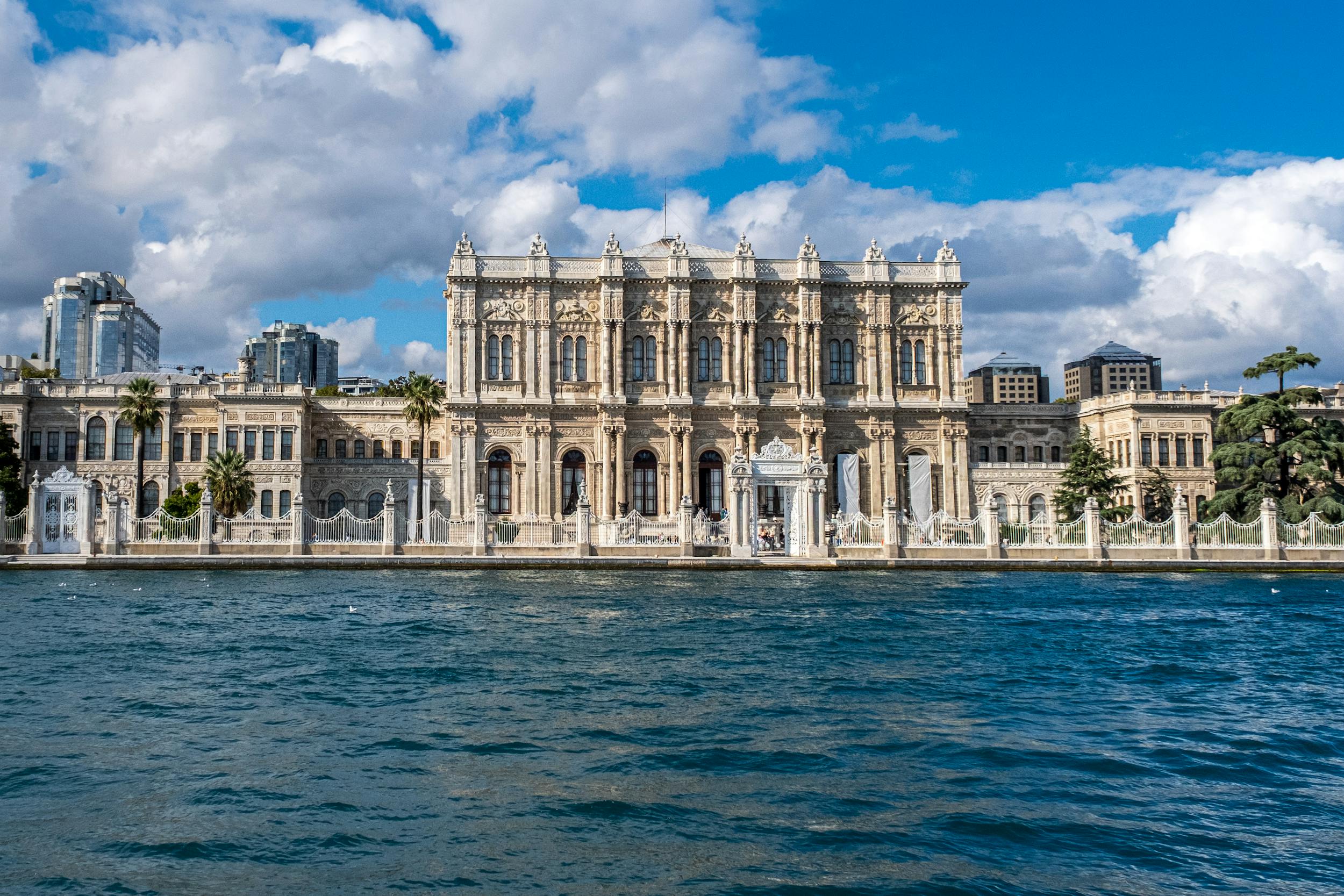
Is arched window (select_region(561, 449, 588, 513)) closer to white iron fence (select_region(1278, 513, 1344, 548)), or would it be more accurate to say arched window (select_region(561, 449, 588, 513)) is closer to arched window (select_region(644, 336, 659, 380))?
arched window (select_region(644, 336, 659, 380))

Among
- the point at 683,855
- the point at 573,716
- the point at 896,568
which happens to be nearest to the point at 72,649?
the point at 573,716

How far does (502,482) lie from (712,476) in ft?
28.6

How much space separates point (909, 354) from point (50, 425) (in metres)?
36.7

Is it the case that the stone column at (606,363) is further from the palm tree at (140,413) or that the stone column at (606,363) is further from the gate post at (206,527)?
the palm tree at (140,413)

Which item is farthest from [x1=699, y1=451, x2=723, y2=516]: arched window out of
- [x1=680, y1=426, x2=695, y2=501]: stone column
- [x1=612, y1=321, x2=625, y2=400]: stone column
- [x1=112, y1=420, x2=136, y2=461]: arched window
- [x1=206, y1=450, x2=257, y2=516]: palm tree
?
[x1=112, y1=420, x2=136, y2=461]: arched window

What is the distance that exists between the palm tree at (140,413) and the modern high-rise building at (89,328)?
172 feet

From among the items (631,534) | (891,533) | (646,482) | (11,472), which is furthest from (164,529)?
(891,533)

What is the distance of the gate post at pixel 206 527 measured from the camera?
109 feet

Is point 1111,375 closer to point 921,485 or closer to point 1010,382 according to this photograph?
point 1010,382

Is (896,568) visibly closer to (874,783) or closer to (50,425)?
(874,783)

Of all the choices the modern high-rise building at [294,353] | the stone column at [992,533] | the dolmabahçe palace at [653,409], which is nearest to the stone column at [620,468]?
the dolmabahçe palace at [653,409]

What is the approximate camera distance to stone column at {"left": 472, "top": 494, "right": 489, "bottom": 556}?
33312 millimetres

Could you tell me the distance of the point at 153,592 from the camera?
26578 mm

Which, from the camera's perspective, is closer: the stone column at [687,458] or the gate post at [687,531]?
the gate post at [687,531]
